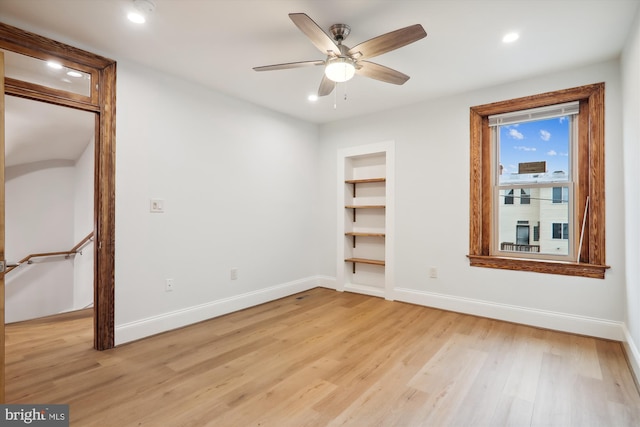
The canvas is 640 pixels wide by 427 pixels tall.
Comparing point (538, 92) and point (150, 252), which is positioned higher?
point (538, 92)

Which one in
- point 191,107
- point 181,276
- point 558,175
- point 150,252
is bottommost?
point 181,276

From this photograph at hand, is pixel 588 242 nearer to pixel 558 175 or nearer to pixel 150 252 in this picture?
pixel 558 175

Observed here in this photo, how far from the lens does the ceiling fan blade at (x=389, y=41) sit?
1.87 metres

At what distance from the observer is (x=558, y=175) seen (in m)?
3.26

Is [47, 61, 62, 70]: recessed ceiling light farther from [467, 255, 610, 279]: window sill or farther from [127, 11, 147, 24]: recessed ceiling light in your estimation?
[467, 255, 610, 279]: window sill

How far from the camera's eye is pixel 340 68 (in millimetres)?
2299

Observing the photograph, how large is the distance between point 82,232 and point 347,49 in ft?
16.2

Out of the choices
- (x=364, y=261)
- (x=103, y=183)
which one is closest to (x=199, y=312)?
(x=103, y=183)

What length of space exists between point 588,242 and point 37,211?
6.94 metres

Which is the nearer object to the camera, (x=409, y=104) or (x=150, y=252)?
(x=150, y=252)

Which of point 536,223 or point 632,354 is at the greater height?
point 536,223

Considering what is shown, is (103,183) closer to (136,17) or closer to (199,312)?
(136,17)

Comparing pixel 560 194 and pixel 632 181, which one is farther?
pixel 560 194

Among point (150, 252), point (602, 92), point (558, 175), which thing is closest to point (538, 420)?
point (558, 175)
